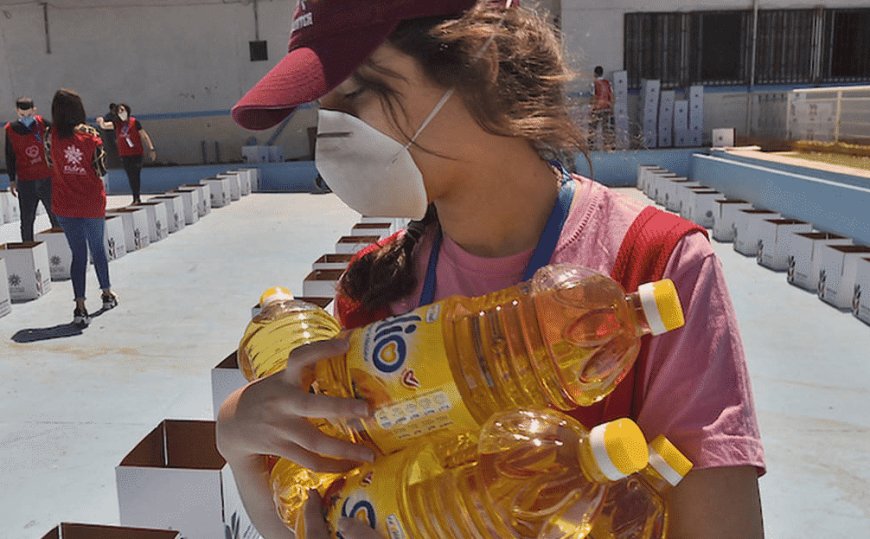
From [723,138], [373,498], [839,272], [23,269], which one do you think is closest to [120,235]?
[23,269]

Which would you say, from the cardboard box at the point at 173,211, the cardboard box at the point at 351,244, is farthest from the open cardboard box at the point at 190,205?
the cardboard box at the point at 351,244

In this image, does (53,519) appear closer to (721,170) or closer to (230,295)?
(230,295)

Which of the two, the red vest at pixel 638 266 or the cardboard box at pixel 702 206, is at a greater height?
the red vest at pixel 638 266

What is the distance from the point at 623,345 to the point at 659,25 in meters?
15.2

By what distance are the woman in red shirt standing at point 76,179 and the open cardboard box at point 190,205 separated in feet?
13.1

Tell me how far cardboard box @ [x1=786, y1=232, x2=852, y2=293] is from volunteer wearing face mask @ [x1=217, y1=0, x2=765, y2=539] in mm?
5015

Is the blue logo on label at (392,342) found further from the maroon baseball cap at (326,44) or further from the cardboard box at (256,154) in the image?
the cardboard box at (256,154)

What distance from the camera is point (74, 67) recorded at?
611 inches

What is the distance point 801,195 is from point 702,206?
945 mm

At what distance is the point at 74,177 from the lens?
512cm

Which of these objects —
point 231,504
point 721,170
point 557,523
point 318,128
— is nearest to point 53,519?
point 231,504

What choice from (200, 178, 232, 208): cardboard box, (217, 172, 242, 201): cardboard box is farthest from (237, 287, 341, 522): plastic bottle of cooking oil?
(217, 172, 242, 201): cardboard box

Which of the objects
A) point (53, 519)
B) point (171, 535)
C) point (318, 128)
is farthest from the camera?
point (53, 519)

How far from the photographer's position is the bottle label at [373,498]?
82 centimetres
